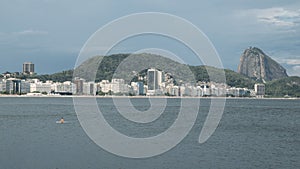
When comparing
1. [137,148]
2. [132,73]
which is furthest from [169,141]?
[132,73]

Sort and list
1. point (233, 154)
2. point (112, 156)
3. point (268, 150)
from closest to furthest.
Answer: point (112, 156) < point (233, 154) < point (268, 150)

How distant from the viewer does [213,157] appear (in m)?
26.1

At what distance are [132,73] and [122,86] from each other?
11.0 metres

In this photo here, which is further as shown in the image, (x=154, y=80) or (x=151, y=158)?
(x=154, y=80)

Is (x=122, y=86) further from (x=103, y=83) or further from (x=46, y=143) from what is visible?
(x=46, y=143)

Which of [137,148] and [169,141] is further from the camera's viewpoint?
[169,141]

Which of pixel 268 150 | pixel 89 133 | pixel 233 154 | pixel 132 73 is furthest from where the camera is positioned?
pixel 132 73

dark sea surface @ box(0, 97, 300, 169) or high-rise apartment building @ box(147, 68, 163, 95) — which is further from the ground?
high-rise apartment building @ box(147, 68, 163, 95)

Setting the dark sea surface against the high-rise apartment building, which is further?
the high-rise apartment building

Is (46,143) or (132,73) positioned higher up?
(132,73)

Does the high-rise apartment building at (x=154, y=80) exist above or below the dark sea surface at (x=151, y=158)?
above

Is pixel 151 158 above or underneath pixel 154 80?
underneath

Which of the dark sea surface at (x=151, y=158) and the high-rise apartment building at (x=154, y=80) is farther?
the high-rise apartment building at (x=154, y=80)

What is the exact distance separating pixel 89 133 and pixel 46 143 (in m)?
7.24
